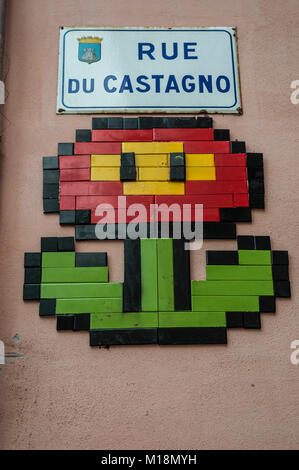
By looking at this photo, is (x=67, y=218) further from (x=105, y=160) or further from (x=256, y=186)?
(x=256, y=186)

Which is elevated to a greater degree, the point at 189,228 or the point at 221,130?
the point at 221,130

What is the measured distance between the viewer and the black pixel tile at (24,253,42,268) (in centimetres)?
126

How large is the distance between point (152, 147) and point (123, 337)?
63 centimetres

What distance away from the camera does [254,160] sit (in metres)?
1.35

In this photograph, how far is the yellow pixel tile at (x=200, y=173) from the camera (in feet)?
4.33

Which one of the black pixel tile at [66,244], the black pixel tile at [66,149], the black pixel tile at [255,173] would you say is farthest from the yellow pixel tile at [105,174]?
the black pixel tile at [255,173]

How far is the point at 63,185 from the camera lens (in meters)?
1.31

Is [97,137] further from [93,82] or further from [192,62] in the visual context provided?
[192,62]

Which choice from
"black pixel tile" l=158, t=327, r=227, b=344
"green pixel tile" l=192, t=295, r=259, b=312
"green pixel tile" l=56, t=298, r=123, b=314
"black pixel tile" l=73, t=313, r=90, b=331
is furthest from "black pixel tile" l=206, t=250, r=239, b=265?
"black pixel tile" l=73, t=313, r=90, b=331

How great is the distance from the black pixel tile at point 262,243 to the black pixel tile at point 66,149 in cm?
68

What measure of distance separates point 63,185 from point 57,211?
0.09 metres

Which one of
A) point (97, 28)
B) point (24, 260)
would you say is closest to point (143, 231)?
point (24, 260)

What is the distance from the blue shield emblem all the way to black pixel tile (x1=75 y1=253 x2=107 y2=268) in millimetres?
703

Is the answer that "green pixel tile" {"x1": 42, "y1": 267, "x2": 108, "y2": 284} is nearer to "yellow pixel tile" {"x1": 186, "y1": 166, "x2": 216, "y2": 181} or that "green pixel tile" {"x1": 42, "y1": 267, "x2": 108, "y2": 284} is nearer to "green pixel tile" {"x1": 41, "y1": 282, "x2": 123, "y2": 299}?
"green pixel tile" {"x1": 41, "y1": 282, "x2": 123, "y2": 299}
